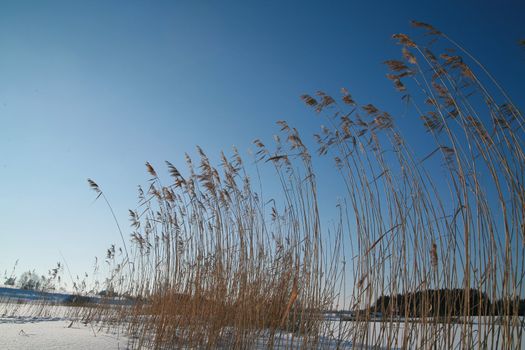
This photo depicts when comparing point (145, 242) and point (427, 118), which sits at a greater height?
point (427, 118)

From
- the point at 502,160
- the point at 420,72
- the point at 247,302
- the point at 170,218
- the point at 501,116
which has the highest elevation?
the point at 420,72

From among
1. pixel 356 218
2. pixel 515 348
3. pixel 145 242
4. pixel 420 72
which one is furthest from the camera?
pixel 145 242

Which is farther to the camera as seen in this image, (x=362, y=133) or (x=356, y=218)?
(x=362, y=133)

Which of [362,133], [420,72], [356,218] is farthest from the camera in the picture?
[362,133]

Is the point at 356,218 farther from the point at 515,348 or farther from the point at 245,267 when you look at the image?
the point at 245,267

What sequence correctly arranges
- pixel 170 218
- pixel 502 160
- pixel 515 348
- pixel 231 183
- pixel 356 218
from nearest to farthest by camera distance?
pixel 515 348, pixel 502 160, pixel 356 218, pixel 231 183, pixel 170 218

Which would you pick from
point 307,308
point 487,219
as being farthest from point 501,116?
point 307,308

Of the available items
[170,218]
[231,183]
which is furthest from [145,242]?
[231,183]

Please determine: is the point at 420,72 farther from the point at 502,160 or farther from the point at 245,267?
the point at 245,267

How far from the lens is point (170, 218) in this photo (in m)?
3.35

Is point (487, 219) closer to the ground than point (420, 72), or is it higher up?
closer to the ground

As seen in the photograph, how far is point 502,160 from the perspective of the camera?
1.45 m

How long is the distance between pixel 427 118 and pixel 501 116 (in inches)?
15.9

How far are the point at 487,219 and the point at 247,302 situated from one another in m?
1.74
